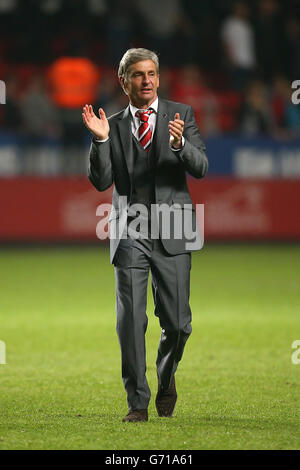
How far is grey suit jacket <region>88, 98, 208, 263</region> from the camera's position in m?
6.25

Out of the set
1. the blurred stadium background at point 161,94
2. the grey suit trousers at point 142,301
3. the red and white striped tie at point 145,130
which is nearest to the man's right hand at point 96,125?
the red and white striped tie at point 145,130

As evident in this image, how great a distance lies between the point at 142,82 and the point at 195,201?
13.0 m

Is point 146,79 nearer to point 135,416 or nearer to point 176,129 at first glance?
point 176,129

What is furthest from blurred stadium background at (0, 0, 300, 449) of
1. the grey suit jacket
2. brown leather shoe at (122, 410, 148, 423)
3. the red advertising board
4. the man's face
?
the man's face

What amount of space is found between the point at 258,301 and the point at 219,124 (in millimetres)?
9530

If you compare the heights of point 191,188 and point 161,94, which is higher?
point 161,94

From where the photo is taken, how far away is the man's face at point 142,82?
20.1 ft

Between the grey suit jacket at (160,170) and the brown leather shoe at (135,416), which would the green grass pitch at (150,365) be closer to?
the brown leather shoe at (135,416)

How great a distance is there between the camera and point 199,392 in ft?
24.1

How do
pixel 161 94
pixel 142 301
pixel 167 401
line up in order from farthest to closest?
pixel 161 94, pixel 167 401, pixel 142 301

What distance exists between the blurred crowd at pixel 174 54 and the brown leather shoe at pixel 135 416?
1385 centimetres

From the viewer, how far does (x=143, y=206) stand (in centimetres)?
634

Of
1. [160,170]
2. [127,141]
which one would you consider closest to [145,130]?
[127,141]
